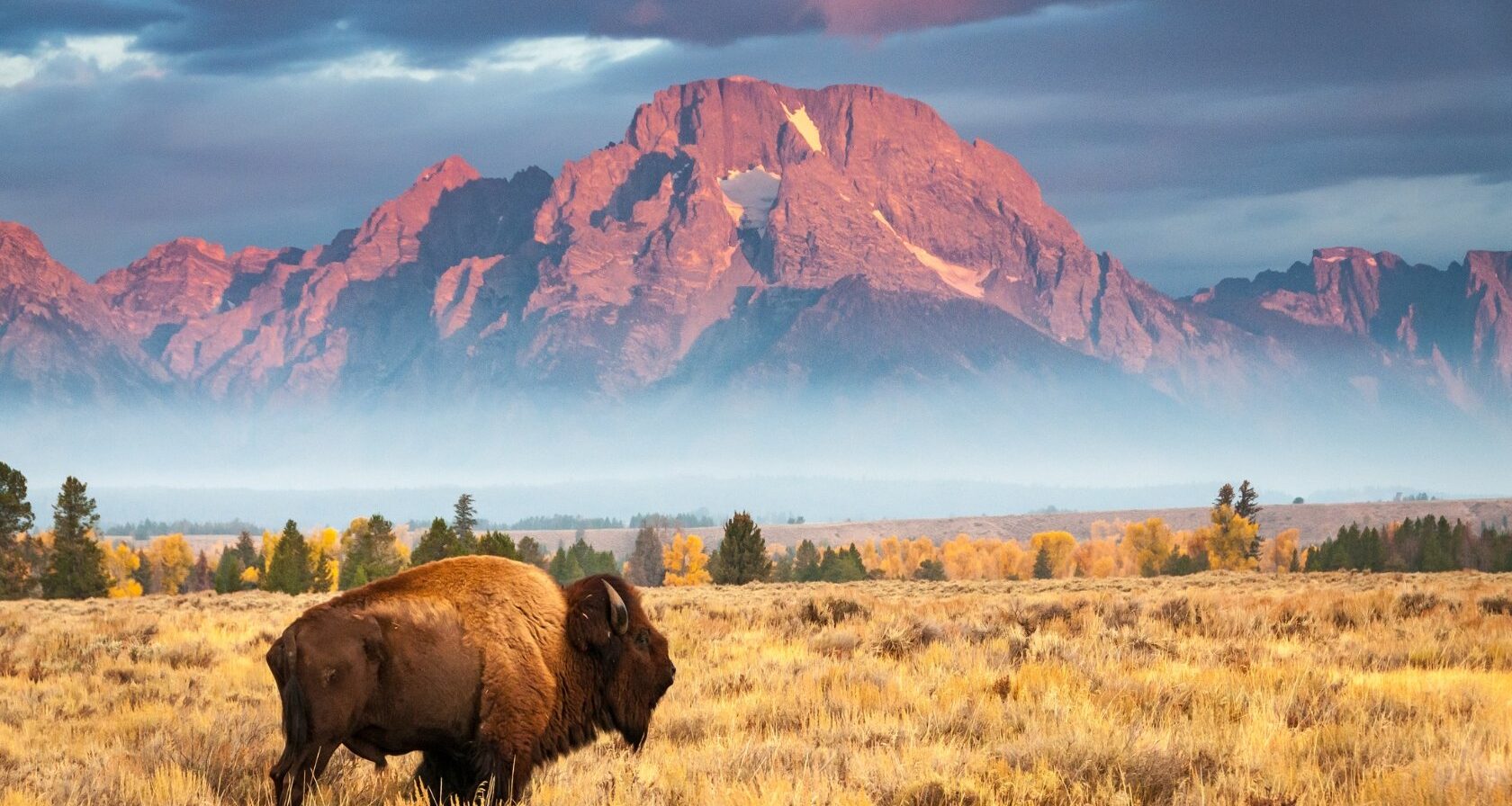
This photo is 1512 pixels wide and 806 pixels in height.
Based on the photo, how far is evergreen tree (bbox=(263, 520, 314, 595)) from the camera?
85.9 meters

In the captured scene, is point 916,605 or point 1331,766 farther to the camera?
point 916,605

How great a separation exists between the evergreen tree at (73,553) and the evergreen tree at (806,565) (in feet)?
198

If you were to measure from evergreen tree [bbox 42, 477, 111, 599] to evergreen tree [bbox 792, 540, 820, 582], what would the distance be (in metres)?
60.4

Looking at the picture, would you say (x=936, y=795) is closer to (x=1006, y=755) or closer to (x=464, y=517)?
(x=1006, y=755)

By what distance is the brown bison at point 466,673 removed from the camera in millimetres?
7895

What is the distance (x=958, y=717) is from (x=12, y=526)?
70.2 m

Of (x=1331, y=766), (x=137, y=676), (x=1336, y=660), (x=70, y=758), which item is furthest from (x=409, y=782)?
(x=1336, y=660)

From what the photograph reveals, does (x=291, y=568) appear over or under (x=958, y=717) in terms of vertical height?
under

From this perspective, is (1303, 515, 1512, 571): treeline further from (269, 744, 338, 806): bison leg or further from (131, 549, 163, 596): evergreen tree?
(131, 549, 163, 596): evergreen tree

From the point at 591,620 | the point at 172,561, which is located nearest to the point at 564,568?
the point at 172,561

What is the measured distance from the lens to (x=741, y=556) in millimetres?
79625

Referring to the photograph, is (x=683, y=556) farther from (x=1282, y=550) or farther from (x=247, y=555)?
(x=1282, y=550)

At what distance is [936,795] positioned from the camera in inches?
322

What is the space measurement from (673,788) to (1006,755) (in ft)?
7.60
